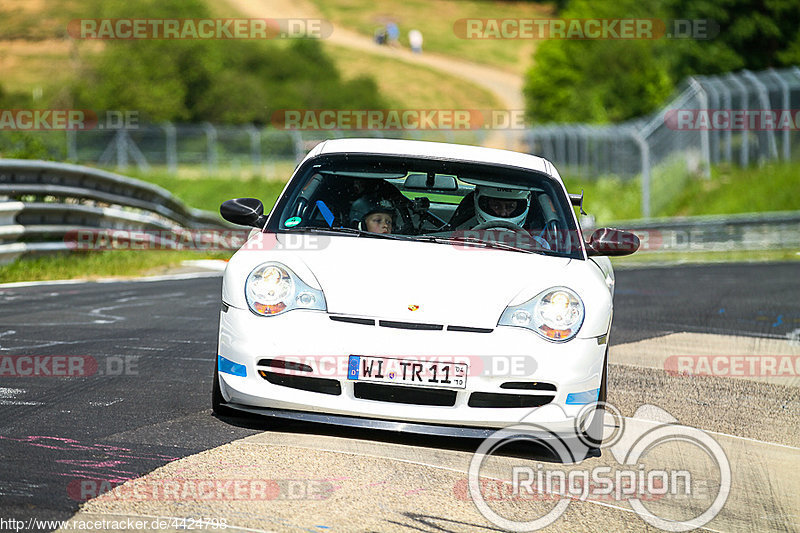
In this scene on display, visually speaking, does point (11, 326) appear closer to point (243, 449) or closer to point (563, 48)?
point (243, 449)

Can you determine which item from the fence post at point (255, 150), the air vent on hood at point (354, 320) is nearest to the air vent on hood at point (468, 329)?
the air vent on hood at point (354, 320)

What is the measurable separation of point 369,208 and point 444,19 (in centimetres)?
11827

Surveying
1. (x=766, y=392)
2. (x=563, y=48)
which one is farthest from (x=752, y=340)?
(x=563, y=48)

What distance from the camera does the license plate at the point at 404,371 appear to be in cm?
539

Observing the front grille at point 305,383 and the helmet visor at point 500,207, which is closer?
the front grille at point 305,383

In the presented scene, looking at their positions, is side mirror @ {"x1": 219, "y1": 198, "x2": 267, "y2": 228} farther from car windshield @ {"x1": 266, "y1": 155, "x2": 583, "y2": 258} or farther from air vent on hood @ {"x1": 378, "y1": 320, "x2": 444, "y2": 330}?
air vent on hood @ {"x1": 378, "y1": 320, "x2": 444, "y2": 330}

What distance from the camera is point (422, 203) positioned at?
7.28 m

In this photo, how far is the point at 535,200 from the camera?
23.0 feet

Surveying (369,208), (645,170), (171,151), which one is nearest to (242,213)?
(369,208)

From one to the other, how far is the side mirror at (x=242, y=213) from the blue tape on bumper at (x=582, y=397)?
2.13 metres

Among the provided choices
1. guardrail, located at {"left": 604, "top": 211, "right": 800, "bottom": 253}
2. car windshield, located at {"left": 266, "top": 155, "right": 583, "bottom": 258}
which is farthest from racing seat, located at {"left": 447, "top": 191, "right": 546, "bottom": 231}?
guardrail, located at {"left": 604, "top": 211, "right": 800, "bottom": 253}
